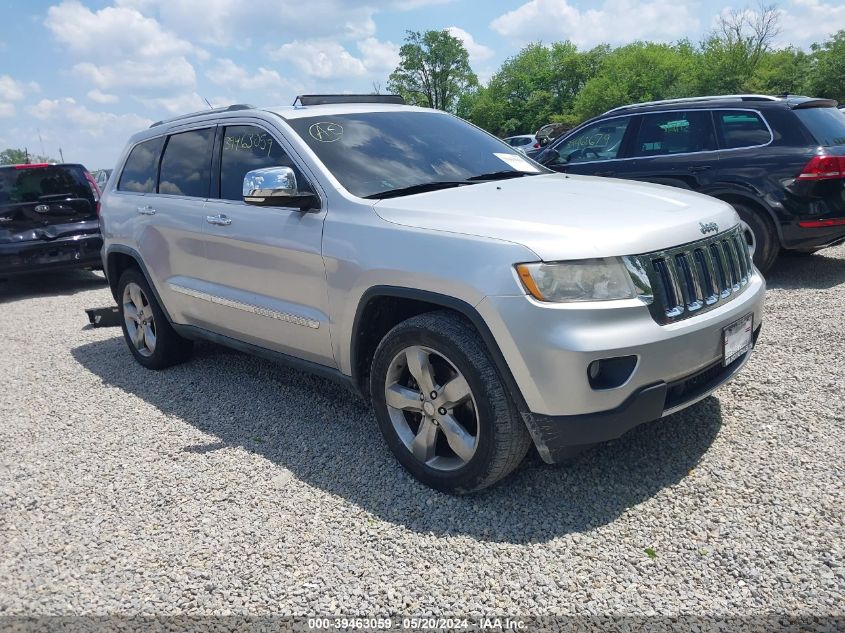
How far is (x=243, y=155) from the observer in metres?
4.17

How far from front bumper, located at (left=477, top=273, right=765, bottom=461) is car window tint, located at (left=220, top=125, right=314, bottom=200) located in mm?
1769

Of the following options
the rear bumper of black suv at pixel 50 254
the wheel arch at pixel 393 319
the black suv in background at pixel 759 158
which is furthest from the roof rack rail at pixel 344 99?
the rear bumper of black suv at pixel 50 254

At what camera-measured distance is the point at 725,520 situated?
9.20 ft

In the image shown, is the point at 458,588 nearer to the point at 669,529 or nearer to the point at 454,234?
the point at 669,529

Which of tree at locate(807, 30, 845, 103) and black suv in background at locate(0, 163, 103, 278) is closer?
black suv in background at locate(0, 163, 103, 278)

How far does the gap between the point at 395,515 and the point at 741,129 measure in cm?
553

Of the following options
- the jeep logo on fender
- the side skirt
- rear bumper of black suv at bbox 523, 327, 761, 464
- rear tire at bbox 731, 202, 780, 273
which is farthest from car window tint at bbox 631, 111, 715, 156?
the side skirt

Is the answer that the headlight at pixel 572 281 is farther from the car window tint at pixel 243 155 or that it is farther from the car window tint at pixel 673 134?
the car window tint at pixel 673 134

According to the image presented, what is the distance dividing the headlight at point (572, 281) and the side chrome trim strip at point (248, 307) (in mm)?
1355

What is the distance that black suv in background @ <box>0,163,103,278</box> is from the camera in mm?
8977

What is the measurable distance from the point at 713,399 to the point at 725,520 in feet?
4.07

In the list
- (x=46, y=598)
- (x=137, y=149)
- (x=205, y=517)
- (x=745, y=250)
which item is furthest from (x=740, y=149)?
(x=46, y=598)

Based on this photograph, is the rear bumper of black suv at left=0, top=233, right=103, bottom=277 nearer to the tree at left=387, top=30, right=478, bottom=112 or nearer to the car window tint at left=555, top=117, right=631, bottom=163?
the car window tint at left=555, top=117, right=631, bottom=163

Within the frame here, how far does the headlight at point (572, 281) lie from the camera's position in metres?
2.63
